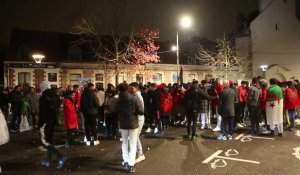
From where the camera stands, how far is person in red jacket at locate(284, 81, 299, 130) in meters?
13.3

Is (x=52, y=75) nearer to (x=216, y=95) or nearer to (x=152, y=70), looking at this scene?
(x=152, y=70)

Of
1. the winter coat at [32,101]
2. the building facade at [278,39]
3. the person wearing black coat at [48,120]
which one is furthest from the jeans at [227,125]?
the building facade at [278,39]

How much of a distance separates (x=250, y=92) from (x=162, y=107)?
3.37 meters

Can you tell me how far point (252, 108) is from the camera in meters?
12.4

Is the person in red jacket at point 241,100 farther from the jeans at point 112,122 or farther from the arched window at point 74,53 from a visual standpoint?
the arched window at point 74,53

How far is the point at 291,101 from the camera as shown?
13.3 meters

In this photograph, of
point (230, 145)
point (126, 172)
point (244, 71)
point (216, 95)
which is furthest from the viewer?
point (244, 71)

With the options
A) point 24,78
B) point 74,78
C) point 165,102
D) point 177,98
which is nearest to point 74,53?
point 74,78

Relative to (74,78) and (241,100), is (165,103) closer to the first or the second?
(241,100)

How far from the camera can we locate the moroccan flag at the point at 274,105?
1181cm

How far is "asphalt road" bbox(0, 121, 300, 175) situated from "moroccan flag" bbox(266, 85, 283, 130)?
2.20 feet

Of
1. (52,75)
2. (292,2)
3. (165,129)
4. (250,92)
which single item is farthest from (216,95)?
(292,2)

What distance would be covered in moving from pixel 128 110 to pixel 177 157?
237cm

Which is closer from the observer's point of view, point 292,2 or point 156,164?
point 156,164
